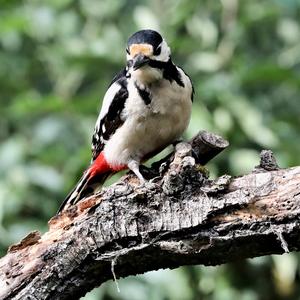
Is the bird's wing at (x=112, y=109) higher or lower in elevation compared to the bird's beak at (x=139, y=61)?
higher

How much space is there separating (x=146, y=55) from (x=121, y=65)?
1652 mm

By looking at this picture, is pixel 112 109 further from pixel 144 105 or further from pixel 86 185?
pixel 86 185

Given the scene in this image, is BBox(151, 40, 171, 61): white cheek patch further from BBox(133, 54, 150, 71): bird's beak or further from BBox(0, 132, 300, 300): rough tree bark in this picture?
BBox(0, 132, 300, 300): rough tree bark

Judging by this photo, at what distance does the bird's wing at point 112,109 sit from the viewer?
4098mm

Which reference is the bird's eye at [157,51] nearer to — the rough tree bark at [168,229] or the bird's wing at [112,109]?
the bird's wing at [112,109]

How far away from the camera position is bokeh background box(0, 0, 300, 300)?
509cm

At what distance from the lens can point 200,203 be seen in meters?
3.12

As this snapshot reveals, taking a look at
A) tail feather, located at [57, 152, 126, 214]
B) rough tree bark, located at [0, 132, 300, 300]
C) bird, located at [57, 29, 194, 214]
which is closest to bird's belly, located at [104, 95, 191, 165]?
bird, located at [57, 29, 194, 214]

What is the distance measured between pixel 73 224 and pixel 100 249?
19cm

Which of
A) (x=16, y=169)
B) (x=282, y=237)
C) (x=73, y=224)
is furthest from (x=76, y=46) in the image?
(x=282, y=237)

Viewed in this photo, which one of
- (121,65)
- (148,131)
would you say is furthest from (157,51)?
(121,65)

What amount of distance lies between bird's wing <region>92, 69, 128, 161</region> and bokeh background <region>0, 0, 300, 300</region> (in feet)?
1.83

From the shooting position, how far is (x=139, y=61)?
3797 millimetres

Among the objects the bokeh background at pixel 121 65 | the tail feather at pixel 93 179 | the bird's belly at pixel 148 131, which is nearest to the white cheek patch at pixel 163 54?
the bird's belly at pixel 148 131
